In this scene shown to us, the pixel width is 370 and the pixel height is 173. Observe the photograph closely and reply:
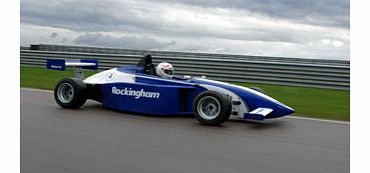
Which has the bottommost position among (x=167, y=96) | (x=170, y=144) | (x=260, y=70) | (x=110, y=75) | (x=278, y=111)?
(x=170, y=144)

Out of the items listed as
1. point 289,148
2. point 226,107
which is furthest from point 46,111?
point 289,148

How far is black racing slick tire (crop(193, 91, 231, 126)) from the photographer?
27.2 feet

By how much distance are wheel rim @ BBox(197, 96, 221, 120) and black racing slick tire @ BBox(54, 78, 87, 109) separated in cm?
246

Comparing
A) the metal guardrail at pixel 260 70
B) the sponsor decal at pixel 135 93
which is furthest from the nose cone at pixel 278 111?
the metal guardrail at pixel 260 70

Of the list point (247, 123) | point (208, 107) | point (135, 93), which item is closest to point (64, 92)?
point (135, 93)

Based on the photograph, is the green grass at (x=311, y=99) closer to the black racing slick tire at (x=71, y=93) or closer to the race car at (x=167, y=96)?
the race car at (x=167, y=96)

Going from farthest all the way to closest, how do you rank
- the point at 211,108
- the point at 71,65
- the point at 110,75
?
1. the point at 71,65
2. the point at 110,75
3. the point at 211,108

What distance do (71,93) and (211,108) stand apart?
2.96m

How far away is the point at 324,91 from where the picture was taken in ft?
49.3

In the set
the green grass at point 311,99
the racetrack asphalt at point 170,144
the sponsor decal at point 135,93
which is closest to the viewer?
the racetrack asphalt at point 170,144

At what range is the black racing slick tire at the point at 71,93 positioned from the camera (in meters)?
9.88

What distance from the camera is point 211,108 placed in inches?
340

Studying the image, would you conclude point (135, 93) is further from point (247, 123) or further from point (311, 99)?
point (311, 99)

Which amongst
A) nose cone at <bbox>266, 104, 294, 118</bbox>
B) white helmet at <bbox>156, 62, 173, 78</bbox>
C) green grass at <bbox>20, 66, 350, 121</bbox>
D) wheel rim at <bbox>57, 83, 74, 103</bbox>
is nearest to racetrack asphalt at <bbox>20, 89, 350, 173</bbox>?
nose cone at <bbox>266, 104, 294, 118</bbox>
